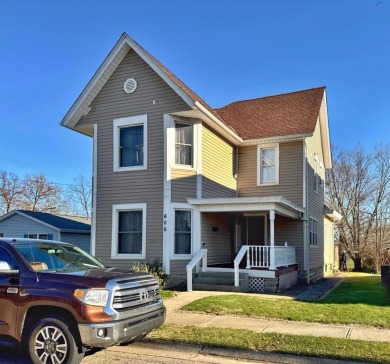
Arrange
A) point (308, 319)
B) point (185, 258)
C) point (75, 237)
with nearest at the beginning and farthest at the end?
point (308, 319) → point (185, 258) → point (75, 237)

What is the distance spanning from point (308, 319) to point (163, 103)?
31.8 feet

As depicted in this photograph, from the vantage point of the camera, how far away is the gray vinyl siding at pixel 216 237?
16297 mm

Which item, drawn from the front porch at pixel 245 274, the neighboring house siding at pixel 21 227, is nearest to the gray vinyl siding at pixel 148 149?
the front porch at pixel 245 274

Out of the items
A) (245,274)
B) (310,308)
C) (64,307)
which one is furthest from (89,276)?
(245,274)

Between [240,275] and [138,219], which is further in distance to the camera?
[138,219]

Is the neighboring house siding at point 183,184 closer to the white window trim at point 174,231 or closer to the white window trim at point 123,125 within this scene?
the white window trim at point 174,231

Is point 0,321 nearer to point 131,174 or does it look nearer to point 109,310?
point 109,310

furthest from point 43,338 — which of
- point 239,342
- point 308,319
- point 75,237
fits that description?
point 75,237

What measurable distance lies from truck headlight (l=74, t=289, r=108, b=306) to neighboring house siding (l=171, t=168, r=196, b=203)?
968 centimetres

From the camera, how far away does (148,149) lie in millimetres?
15938

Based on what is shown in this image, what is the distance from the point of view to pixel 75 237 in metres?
27.5

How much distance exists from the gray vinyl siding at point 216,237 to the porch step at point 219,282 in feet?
4.41

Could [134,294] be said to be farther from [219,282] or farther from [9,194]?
[9,194]

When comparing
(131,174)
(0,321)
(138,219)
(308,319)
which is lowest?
(308,319)
